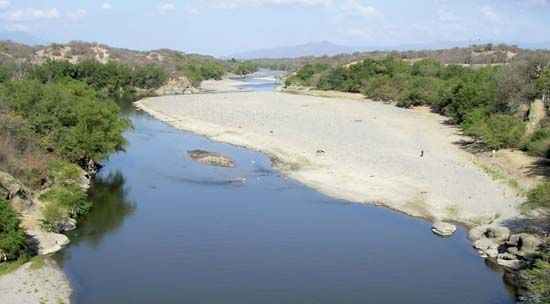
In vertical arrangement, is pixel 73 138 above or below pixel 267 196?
above

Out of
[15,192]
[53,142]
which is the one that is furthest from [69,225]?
[53,142]

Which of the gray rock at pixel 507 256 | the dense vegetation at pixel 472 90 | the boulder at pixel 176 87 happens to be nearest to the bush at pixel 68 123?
the gray rock at pixel 507 256

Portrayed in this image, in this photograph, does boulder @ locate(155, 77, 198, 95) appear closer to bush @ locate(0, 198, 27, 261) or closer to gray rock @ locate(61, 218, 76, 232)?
gray rock @ locate(61, 218, 76, 232)

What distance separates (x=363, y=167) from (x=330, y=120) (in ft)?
87.3

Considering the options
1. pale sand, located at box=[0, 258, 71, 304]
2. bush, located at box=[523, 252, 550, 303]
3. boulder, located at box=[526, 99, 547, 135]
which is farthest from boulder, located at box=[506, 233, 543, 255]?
boulder, located at box=[526, 99, 547, 135]

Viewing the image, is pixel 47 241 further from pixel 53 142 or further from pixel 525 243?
pixel 525 243

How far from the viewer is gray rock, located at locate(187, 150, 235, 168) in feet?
162

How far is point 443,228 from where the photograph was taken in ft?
106

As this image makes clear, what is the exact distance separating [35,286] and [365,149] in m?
35.7

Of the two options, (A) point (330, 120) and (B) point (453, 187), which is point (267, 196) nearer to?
(B) point (453, 187)

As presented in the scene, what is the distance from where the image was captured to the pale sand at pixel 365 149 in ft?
126

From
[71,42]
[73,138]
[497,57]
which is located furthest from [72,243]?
[71,42]

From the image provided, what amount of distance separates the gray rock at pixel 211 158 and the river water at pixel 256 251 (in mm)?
5449

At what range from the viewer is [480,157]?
49.7 meters
